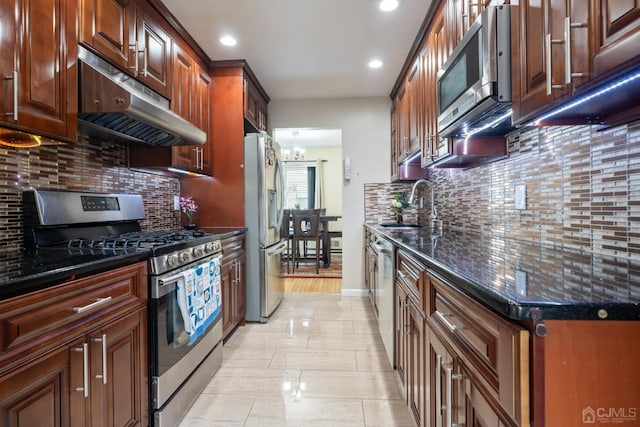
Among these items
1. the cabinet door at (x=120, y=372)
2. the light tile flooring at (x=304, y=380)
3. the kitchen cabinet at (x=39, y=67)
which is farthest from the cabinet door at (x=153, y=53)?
the light tile flooring at (x=304, y=380)

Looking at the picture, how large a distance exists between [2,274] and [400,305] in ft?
5.36

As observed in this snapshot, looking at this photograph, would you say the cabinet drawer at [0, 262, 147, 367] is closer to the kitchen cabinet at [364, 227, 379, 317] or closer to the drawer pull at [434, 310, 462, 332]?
the drawer pull at [434, 310, 462, 332]

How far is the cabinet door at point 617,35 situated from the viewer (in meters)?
0.64

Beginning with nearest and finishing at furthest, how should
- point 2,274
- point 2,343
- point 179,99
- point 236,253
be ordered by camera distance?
point 2,343
point 2,274
point 179,99
point 236,253

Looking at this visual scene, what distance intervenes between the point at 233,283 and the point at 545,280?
7.52 feet

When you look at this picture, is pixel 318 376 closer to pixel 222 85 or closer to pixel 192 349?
pixel 192 349

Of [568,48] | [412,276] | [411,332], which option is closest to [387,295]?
[411,332]

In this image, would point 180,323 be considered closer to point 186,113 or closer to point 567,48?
point 186,113

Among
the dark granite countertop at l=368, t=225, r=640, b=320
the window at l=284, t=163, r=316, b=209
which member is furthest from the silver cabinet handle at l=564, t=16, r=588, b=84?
the window at l=284, t=163, r=316, b=209

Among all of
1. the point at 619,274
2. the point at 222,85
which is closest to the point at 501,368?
the point at 619,274

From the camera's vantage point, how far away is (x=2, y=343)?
2.65ft

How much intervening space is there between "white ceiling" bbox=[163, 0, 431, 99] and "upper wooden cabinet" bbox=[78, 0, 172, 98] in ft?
0.79

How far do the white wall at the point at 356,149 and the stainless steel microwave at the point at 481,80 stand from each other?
2.19 m

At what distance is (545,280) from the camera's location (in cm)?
78
